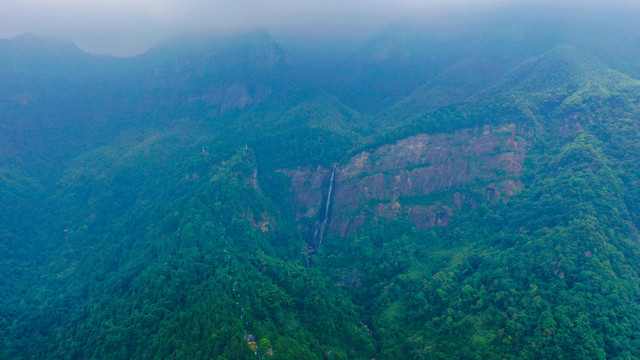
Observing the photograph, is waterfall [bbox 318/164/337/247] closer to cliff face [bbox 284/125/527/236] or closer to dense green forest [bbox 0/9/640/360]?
dense green forest [bbox 0/9/640/360]

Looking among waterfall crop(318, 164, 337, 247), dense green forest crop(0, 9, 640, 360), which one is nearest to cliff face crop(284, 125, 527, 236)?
dense green forest crop(0, 9, 640, 360)

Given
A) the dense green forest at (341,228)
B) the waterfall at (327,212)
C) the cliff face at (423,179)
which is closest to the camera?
the dense green forest at (341,228)

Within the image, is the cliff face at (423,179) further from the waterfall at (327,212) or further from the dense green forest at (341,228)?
the waterfall at (327,212)

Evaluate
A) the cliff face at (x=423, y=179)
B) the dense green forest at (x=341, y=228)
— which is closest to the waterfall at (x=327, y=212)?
the dense green forest at (x=341, y=228)

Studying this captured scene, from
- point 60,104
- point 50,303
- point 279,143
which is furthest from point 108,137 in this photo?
point 50,303

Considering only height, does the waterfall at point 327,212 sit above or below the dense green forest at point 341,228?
below

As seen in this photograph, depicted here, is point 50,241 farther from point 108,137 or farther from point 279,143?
point 279,143

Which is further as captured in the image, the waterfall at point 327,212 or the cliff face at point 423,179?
the waterfall at point 327,212
